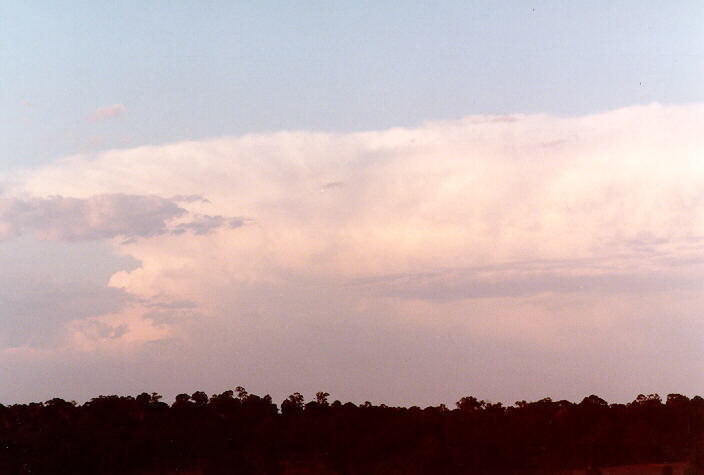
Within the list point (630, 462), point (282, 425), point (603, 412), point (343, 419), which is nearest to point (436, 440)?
point (343, 419)

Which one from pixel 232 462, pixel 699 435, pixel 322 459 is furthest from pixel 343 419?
pixel 699 435

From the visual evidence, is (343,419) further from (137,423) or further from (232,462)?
(137,423)

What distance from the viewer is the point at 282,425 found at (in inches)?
5625

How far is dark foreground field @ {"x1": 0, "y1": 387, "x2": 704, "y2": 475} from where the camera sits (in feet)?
419

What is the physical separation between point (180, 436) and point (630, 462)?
6922cm

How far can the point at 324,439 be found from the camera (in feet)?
449

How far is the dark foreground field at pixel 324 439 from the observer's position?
128 meters

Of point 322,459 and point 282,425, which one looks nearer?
point 322,459

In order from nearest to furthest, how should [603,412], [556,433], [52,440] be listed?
[52,440], [556,433], [603,412]

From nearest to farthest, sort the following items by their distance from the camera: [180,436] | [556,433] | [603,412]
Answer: [180,436], [556,433], [603,412]

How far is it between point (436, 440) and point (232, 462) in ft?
94.6

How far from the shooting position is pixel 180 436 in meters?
137

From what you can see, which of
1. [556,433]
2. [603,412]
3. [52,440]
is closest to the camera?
[52,440]

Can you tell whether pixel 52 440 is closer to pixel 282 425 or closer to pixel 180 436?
pixel 180 436
